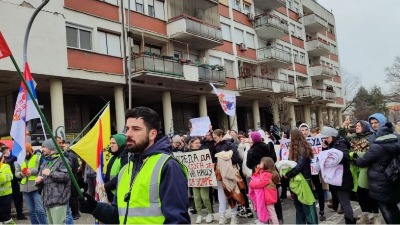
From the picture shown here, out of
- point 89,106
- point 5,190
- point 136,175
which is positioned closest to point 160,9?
point 89,106

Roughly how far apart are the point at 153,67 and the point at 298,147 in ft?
49.0

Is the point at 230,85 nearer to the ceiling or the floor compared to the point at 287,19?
nearer to the floor

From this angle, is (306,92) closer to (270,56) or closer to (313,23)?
(270,56)

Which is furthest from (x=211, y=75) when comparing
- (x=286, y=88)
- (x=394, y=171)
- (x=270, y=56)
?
(x=394, y=171)

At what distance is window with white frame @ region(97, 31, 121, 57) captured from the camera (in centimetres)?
2020

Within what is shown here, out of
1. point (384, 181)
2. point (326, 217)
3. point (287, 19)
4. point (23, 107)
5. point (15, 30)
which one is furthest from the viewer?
point (287, 19)

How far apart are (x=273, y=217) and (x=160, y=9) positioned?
1941 centimetres

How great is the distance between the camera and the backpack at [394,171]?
5914mm

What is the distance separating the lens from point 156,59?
21.5m

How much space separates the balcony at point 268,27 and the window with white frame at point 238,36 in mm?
2485

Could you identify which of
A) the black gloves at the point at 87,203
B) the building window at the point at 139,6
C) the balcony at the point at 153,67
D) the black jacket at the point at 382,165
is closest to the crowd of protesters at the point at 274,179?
the black jacket at the point at 382,165

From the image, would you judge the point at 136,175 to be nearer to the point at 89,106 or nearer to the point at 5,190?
the point at 5,190

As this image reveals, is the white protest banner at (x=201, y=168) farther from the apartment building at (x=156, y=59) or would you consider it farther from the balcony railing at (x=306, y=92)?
the balcony railing at (x=306, y=92)

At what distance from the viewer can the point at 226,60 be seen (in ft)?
99.2
